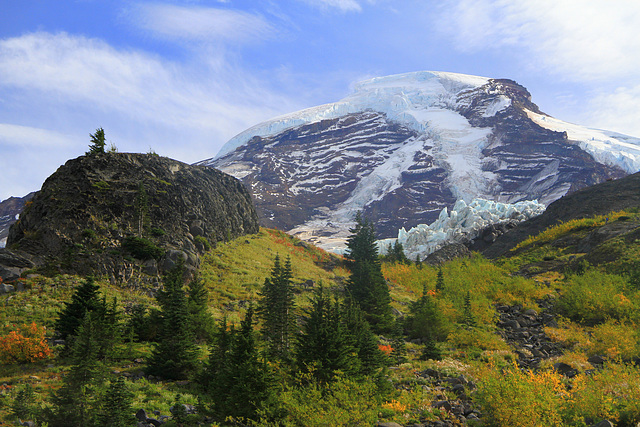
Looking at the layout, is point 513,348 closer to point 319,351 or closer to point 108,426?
point 319,351

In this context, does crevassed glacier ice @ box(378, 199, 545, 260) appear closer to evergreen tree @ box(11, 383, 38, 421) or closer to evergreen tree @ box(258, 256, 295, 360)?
evergreen tree @ box(258, 256, 295, 360)

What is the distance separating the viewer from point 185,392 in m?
18.3

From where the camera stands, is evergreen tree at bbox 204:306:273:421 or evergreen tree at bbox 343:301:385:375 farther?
evergreen tree at bbox 343:301:385:375

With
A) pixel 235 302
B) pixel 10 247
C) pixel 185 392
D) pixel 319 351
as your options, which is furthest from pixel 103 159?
pixel 319 351

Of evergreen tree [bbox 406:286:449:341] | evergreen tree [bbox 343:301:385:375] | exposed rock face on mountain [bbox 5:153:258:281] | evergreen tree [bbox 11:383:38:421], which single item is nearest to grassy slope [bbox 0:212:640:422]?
evergreen tree [bbox 11:383:38:421]

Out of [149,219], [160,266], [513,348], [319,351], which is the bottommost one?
[513,348]

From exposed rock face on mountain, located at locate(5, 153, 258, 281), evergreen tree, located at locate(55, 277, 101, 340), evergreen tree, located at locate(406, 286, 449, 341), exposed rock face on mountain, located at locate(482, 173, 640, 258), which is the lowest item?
evergreen tree, located at locate(406, 286, 449, 341)

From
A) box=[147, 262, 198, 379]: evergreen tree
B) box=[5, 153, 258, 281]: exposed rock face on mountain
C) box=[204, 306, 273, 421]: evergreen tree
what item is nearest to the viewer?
box=[204, 306, 273, 421]: evergreen tree

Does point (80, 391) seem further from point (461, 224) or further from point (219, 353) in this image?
point (461, 224)

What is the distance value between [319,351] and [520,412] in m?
8.19

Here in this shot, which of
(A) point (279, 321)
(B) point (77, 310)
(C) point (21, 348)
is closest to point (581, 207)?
(A) point (279, 321)

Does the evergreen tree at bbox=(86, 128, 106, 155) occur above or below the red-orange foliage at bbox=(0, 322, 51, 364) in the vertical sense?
above

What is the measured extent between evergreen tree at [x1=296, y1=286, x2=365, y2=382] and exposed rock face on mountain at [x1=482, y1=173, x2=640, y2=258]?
7645 cm

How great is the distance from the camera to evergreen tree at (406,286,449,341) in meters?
33.8
